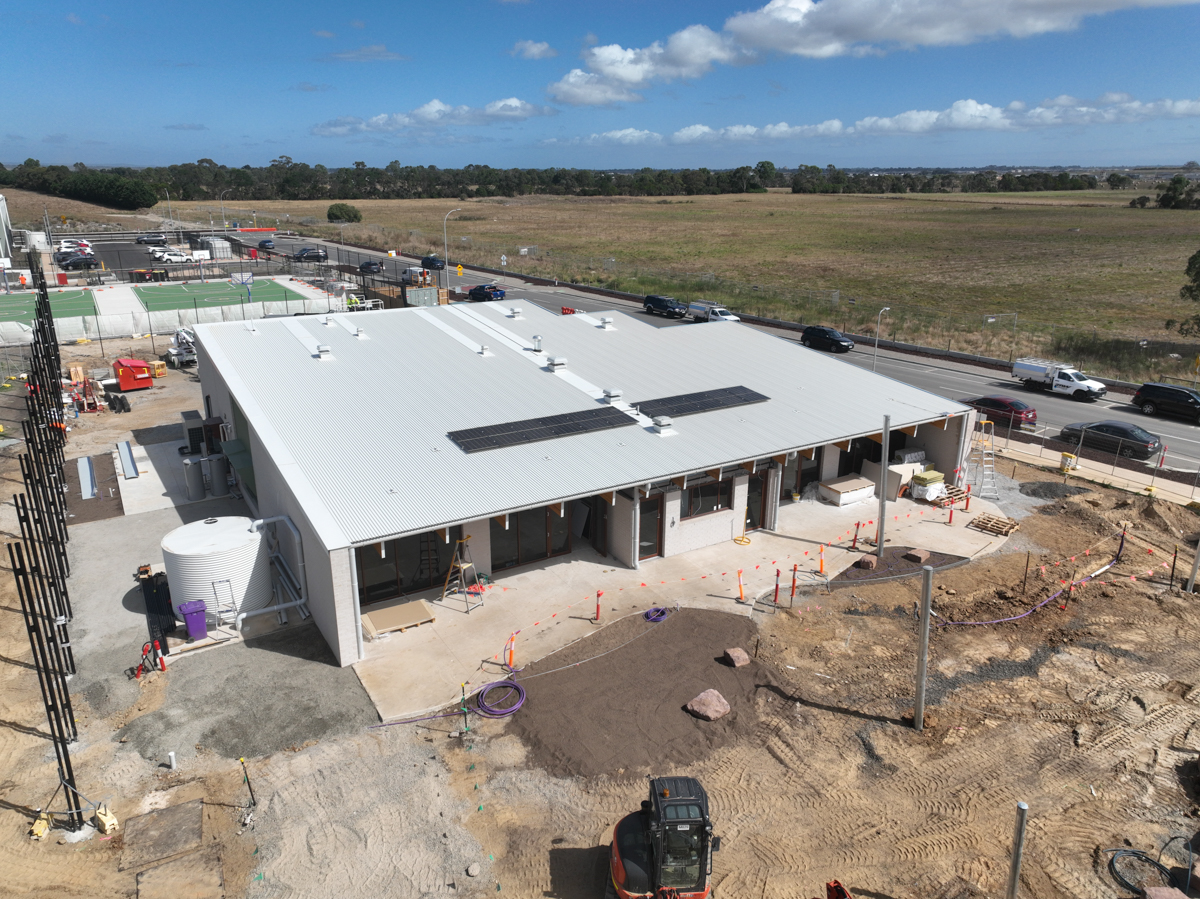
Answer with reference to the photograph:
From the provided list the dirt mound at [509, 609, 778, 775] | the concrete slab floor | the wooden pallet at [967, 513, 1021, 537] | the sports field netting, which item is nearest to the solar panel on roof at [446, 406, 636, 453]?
the concrete slab floor

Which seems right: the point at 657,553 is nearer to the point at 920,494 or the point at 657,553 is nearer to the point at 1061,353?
the point at 920,494

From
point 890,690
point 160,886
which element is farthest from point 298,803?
point 890,690

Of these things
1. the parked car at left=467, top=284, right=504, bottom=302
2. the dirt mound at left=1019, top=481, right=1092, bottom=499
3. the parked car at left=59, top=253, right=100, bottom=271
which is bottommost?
the dirt mound at left=1019, top=481, right=1092, bottom=499

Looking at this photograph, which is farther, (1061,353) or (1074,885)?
(1061,353)

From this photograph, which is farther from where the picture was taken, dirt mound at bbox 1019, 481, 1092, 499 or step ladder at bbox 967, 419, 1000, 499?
dirt mound at bbox 1019, 481, 1092, 499

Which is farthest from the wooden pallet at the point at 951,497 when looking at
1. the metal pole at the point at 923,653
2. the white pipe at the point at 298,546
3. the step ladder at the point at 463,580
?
the white pipe at the point at 298,546

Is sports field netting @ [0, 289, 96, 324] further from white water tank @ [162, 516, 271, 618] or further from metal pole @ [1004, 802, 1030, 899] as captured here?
metal pole @ [1004, 802, 1030, 899]
